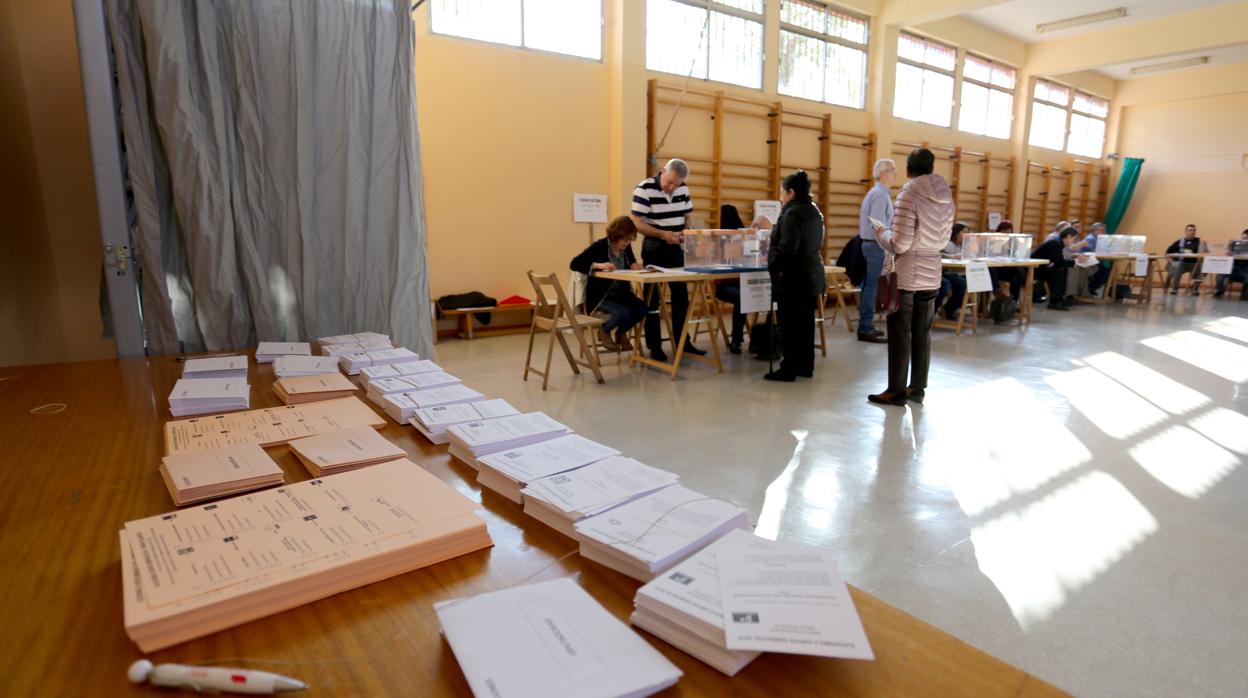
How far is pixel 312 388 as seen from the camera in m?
1.54

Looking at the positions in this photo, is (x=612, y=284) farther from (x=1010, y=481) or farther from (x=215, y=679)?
(x=215, y=679)

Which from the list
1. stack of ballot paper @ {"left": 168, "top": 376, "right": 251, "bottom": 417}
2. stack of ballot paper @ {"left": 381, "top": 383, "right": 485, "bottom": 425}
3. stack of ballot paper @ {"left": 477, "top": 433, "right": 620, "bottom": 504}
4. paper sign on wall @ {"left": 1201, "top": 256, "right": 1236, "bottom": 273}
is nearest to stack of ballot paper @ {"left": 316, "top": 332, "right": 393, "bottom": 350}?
stack of ballot paper @ {"left": 168, "top": 376, "right": 251, "bottom": 417}

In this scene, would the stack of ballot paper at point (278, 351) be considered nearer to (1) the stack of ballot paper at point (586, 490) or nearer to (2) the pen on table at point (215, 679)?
(1) the stack of ballot paper at point (586, 490)

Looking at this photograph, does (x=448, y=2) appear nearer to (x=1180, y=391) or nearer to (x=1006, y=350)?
(x=1006, y=350)

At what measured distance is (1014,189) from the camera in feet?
36.6

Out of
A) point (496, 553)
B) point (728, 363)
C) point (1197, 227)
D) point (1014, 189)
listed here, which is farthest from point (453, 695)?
point (1197, 227)

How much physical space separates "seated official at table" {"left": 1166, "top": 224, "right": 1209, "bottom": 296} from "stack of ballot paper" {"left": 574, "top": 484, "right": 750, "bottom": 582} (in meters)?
13.4

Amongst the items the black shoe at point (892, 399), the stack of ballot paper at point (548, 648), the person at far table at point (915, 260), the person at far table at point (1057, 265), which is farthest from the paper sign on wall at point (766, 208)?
the stack of ballot paper at point (548, 648)

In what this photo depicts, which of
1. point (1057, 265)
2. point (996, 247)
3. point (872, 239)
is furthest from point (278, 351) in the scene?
point (1057, 265)

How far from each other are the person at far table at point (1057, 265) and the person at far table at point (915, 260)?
5.84m

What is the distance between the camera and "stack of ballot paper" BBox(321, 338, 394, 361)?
→ 1981 mm

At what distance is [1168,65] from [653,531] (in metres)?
15.4

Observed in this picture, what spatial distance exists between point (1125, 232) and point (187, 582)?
1721 centimetres

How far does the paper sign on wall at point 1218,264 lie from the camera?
30.7 ft
